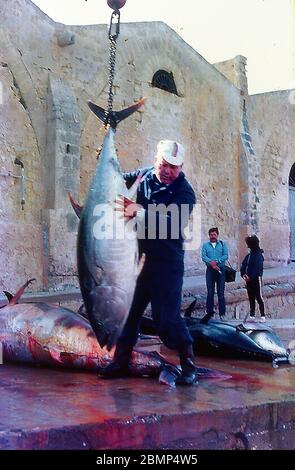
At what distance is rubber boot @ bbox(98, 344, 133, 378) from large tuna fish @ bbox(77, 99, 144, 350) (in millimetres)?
301

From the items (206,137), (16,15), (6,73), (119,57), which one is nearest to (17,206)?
(6,73)

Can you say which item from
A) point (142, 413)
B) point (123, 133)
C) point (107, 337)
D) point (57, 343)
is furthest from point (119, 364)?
point (123, 133)

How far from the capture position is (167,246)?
167 inches

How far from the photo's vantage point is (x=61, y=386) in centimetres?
409

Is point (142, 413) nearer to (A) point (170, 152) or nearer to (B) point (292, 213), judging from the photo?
(A) point (170, 152)

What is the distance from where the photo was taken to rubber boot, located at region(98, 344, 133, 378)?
14.7ft

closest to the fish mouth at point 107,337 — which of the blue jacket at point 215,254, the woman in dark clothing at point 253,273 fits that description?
the blue jacket at point 215,254

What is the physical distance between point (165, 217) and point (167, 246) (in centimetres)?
22

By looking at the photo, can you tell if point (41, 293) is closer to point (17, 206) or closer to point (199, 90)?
point (17, 206)

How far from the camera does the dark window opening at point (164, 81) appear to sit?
15.7 meters

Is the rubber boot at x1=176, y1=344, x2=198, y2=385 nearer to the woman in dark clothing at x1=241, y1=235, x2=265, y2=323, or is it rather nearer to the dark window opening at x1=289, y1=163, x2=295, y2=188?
the woman in dark clothing at x1=241, y1=235, x2=265, y2=323
